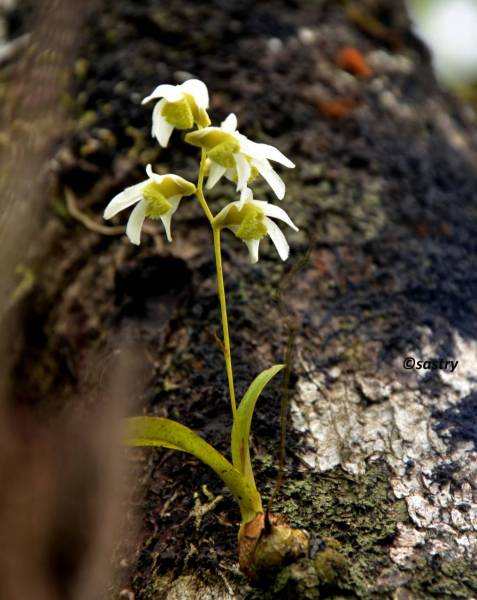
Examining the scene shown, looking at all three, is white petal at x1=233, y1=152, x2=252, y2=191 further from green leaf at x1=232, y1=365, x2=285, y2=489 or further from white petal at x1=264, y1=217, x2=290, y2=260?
green leaf at x1=232, y1=365, x2=285, y2=489

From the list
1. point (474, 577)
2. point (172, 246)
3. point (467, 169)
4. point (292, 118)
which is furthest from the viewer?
point (467, 169)

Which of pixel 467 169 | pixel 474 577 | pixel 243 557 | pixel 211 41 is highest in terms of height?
pixel 211 41

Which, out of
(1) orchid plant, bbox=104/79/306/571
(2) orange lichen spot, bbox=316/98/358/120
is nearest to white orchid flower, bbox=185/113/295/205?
(1) orchid plant, bbox=104/79/306/571

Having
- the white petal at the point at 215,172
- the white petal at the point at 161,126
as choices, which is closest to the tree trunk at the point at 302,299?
the white petal at the point at 215,172

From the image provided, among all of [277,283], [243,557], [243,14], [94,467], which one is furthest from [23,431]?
[243,14]

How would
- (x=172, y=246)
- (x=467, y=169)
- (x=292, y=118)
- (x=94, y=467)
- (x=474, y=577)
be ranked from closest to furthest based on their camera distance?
(x=474, y=577) < (x=94, y=467) < (x=172, y=246) < (x=292, y=118) < (x=467, y=169)

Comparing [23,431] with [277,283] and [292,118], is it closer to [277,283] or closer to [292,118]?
[277,283]

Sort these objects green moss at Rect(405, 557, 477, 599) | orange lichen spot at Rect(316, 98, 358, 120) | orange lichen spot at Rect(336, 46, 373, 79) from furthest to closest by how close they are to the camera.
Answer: orange lichen spot at Rect(336, 46, 373, 79)
orange lichen spot at Rect(316, 98, 358, 120)
green moss at Rect(405, 557, 477, 599)
